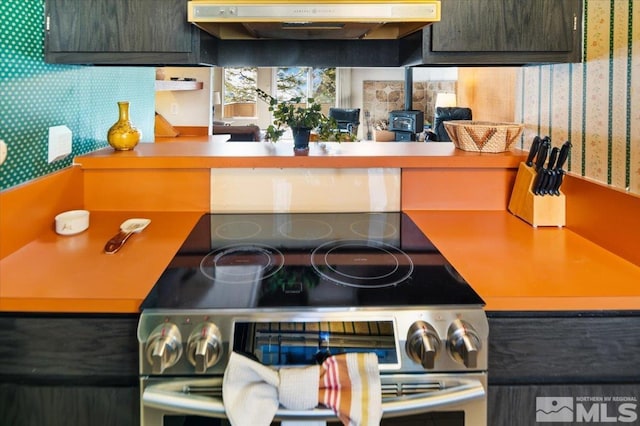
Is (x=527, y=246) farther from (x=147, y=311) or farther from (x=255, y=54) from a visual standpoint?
(x=255, y=54)

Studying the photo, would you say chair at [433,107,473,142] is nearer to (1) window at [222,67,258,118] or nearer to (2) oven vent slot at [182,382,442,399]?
(1) window at [222,67,258,118]

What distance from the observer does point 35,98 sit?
1337 millimetres

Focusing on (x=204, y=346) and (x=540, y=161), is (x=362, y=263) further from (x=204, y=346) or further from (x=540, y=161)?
(x=540, y=161)

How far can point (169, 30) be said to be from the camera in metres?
1.40

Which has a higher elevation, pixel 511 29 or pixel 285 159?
pixel 511 29

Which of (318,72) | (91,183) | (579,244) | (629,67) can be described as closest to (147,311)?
(91,183)

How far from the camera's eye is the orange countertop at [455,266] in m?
0.96

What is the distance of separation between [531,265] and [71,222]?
3.94ft

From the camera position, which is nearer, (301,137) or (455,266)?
(455,266)

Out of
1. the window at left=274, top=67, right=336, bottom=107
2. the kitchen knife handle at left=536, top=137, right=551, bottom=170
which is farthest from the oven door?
the window at left=274, top=67, right=336, bottom=107

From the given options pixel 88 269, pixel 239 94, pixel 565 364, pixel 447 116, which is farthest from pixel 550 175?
pixel 239 94

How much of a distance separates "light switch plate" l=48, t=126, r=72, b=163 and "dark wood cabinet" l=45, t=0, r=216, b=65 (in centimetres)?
20

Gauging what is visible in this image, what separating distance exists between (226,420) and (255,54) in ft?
4.37

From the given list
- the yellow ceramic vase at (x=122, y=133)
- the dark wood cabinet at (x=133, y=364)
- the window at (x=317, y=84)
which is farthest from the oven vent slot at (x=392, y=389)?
the window at (x=317, y=84)
